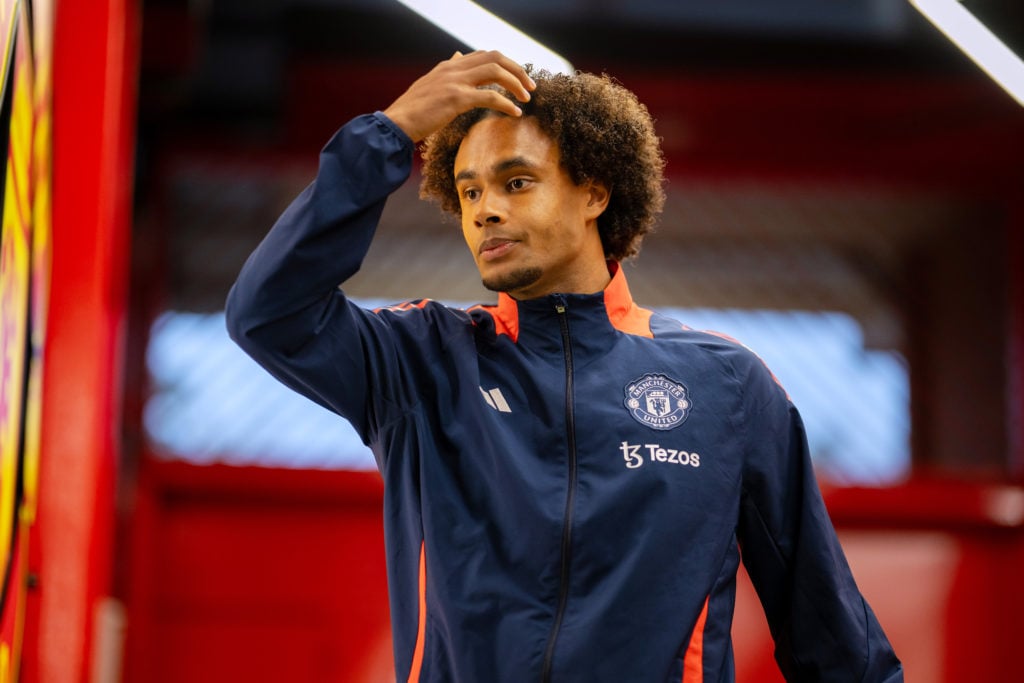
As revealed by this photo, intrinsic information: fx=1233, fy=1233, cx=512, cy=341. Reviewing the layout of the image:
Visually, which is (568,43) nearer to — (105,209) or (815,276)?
(815,276)

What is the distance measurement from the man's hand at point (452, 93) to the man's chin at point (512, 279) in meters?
0.29

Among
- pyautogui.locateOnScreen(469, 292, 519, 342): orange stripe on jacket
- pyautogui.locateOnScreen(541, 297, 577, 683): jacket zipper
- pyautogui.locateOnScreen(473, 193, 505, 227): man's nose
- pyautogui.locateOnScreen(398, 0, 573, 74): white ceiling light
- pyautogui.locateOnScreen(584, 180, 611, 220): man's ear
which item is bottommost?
pyautogui.locateOnScreen(541, 297, 577, 683): jacket zipper

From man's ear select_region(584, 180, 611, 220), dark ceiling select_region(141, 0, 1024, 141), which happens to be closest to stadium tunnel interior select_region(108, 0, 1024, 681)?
dark ceiling select_region(141, 0, 1024, 141)

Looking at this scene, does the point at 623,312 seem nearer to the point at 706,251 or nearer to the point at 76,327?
the point at 76,327

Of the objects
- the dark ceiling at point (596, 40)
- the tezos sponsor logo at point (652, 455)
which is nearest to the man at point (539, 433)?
the tezos sponsor logo at point (652, 455)

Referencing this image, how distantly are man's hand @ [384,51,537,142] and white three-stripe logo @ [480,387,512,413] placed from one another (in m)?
0.44

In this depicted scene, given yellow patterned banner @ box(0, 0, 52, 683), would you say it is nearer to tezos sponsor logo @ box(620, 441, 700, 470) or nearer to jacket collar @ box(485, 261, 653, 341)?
jacket collar @ box(485, 261, 653, 341)

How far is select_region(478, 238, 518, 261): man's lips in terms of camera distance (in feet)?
7.18

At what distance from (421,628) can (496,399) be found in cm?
40

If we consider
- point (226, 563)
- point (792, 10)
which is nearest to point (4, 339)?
point (226, 563)

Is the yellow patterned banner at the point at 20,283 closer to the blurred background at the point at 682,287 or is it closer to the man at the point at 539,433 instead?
the man at the point at 539,433

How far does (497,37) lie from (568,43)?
2.55 metres

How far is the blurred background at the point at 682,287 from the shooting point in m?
4.96

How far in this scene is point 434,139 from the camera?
2646 millimetres
